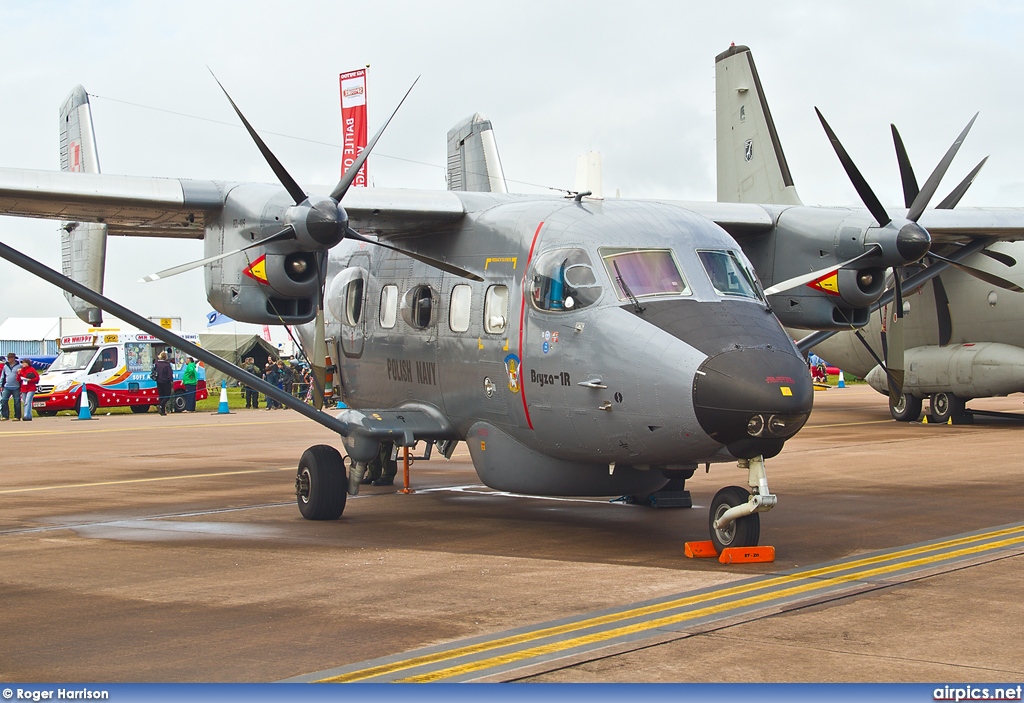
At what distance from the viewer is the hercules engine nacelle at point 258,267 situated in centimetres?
1156

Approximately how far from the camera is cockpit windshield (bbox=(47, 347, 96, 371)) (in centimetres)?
3491

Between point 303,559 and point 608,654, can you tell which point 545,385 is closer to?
point 303,559

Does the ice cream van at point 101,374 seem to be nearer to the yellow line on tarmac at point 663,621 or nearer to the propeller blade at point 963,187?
the propeller blade at point 963,187

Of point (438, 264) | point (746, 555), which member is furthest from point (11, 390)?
point (746, 555)

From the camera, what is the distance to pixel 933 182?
14.0 metres

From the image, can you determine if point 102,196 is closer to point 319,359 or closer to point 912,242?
point 319,359

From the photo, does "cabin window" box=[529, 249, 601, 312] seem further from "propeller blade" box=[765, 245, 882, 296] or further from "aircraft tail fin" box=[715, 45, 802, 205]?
"aircraft tail fin" box=[715, 45, 802, 205]

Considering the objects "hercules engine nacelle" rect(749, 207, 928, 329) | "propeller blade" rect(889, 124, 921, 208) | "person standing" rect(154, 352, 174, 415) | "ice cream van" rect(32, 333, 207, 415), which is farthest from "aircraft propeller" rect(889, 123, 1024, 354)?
"ice cream van" rect(32, 333, 207, 415)

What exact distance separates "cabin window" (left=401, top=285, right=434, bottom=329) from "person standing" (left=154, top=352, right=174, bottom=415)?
2391 centimetres

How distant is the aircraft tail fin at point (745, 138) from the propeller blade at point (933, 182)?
1001 cm

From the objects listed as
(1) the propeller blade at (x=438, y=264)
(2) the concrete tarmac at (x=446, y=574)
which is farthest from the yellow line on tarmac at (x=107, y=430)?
(1) the propeller blade at (x=438, y=264)

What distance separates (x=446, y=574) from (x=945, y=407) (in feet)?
64.1

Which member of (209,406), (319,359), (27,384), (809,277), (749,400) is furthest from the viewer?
(209,406)

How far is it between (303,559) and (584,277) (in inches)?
137
